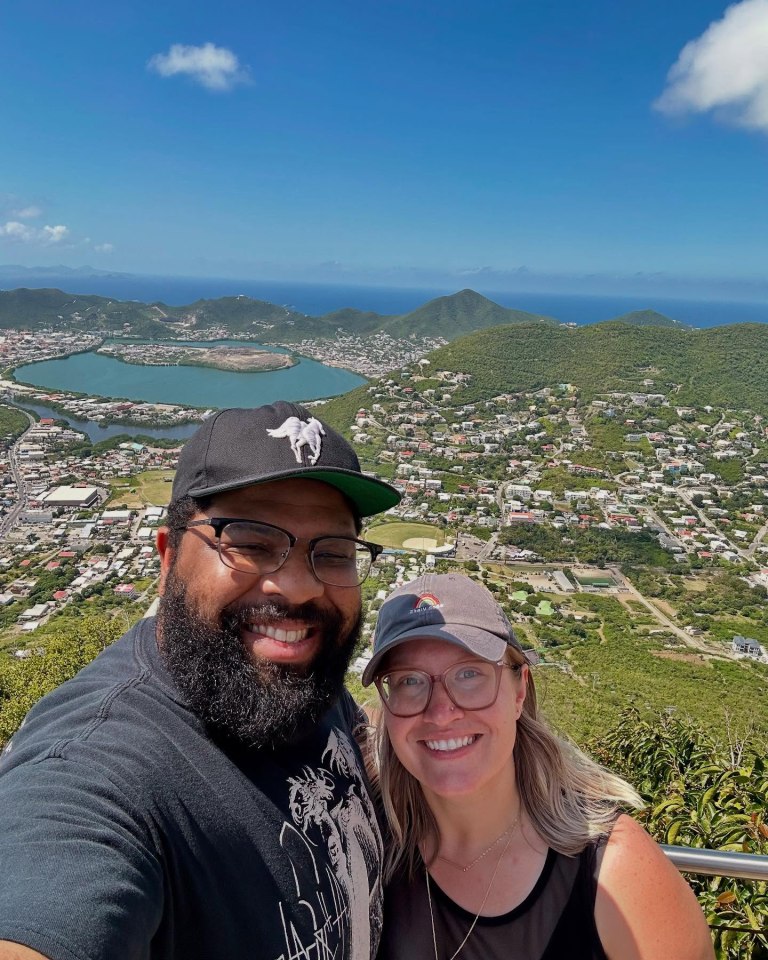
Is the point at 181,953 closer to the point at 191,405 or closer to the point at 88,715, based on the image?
the point at 88,715

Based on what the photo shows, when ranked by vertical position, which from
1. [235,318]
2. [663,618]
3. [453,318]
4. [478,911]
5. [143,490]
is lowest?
[663,618]

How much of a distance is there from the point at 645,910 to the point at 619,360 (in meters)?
55.6

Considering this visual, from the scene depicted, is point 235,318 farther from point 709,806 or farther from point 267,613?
point 267,613

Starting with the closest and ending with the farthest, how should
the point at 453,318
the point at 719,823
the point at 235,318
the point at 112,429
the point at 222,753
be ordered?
the point at 222,753
the point at 719,823
the point at 112,429
the point at 235,318
the point at 453,318

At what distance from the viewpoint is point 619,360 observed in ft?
168

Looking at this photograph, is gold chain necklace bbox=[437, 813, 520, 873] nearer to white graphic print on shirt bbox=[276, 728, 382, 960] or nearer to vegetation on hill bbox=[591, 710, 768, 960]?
white graphic print on shirt bbox=[276, 728, 382, 960]

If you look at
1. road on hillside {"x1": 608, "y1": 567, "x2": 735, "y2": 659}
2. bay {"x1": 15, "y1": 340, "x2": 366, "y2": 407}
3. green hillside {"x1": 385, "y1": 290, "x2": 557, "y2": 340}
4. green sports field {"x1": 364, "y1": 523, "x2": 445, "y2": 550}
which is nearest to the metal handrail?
road on hillside {"x1": 608, "y1": 567, "x2": 735, "y2": 659}

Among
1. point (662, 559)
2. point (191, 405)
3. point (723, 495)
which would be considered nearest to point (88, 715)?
point (662, 559)

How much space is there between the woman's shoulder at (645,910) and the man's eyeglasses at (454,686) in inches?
14.0

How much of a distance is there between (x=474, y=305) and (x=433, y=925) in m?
96.3

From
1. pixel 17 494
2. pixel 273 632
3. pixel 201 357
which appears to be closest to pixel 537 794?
pixel 273 632

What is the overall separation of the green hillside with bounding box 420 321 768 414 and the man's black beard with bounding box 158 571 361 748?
46.7m

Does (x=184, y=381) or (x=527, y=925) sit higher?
(x=527, y=925)

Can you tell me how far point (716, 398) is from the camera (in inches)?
1811
